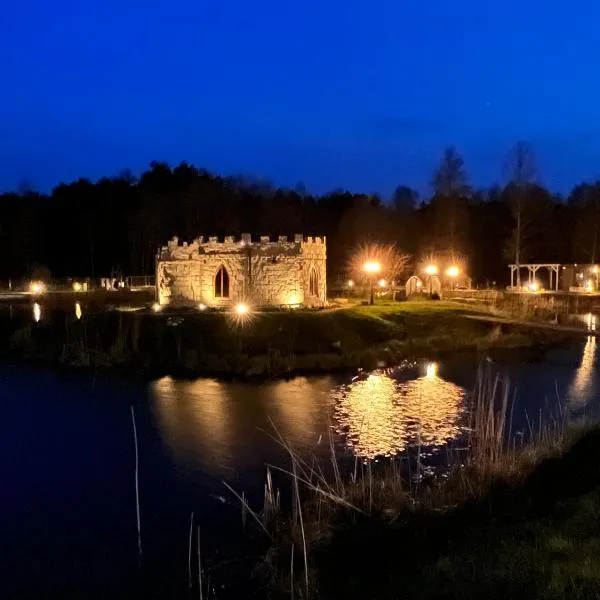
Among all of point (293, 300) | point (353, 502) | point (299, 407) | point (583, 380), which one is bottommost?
point (299, 407)

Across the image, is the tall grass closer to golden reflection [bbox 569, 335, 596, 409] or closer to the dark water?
the dark water

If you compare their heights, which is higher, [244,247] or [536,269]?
[244,247]

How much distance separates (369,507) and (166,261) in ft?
83.0

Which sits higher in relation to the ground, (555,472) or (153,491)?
(555,472)

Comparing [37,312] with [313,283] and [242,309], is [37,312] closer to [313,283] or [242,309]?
[242,309]

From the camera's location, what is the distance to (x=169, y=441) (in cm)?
1748

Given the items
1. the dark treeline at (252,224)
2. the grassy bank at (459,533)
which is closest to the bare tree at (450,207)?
the dark treeline at (252,224)

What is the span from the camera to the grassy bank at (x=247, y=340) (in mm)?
27641

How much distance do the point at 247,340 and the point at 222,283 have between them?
565 centimetres

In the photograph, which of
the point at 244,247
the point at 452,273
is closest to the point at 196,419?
the point at 244,247

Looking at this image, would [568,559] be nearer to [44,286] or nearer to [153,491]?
[153,491]

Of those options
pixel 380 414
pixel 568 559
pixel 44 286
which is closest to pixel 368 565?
pixel 568 559

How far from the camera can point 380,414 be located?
19781 mm

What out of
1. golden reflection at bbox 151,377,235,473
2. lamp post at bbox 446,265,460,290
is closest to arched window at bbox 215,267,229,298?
golden reflection at bbox 151,377,235,473
